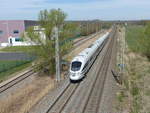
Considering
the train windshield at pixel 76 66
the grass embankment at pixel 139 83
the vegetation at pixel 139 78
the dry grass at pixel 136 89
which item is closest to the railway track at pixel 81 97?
the train windshield at pixel 76 66

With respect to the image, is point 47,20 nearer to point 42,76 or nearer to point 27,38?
point 27,38

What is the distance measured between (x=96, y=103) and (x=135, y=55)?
31.9 m

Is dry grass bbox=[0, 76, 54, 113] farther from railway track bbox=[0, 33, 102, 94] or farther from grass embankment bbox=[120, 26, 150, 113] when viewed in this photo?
grass embankment bbox=[120, 26, 150, 113]

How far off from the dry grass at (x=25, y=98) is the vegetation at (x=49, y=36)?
349 centimetres

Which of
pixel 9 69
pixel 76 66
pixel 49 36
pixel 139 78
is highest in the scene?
pixel 49 36

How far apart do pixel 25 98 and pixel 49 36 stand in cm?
1098

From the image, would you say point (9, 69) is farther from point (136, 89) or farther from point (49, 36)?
point (136, 89)

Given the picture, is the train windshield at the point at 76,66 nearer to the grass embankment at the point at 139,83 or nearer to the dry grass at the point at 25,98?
the dry grass at the point at 25,98

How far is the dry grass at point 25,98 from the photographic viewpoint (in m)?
21.4

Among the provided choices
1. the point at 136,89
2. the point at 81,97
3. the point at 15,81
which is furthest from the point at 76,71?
the point at 15,81

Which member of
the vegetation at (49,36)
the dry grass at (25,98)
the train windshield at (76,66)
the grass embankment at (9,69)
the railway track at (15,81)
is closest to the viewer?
the dry grass at (25,98)

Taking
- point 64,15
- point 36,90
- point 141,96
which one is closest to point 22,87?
point 36,90

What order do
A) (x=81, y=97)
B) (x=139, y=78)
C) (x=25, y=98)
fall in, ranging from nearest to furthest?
(x=81, y=97), (x=25, y=98), (x=139, y=78)

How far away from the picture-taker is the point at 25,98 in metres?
24.5
